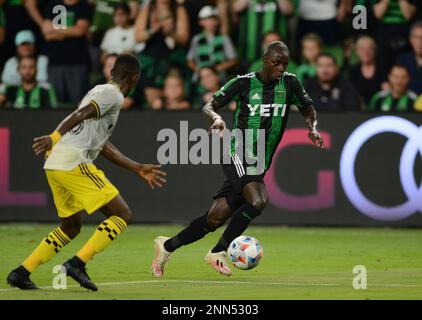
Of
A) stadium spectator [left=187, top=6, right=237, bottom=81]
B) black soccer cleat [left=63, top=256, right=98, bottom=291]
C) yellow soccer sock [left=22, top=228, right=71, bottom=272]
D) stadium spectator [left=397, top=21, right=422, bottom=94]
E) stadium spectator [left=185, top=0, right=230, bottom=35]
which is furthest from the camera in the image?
stadium spectator [left=185, top=0, right=230, bottom=35]

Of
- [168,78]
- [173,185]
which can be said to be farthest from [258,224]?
[168,78]

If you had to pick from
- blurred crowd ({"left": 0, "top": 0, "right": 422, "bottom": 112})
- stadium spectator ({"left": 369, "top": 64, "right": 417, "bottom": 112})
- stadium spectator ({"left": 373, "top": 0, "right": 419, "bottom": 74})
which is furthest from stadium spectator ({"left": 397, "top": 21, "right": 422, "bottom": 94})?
stadium spectator ({"left": 373, "top": 0, "right": 419, "bottom": 74})

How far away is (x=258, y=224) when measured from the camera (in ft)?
54.2

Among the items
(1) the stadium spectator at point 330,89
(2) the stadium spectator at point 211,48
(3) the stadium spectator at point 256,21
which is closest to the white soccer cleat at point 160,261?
(1) the stadium spectator at point 330,89

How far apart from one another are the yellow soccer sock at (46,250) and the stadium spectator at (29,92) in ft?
23.1

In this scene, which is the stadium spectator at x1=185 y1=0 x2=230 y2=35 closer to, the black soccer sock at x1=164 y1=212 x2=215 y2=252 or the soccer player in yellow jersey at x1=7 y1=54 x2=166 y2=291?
the black soccer sock at x1=164 y1=212 x2=215 y2=252

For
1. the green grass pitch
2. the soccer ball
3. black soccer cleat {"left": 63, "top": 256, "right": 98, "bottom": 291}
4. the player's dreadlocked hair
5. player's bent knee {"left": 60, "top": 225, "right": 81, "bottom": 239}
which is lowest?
the green grass pitch

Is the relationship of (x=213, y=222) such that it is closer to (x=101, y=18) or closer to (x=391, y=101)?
(x=391, y=101)

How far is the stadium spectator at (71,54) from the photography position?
17.6 meters

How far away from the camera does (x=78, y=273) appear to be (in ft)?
32.3

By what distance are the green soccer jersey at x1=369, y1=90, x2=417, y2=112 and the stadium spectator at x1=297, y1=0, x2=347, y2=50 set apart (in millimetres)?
1525

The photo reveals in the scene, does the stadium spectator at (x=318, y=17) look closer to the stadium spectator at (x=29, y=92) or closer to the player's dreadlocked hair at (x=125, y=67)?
the stadium spectator at (x=29, y=92)

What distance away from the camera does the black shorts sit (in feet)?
36.7

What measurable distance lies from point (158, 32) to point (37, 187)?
3.25m
